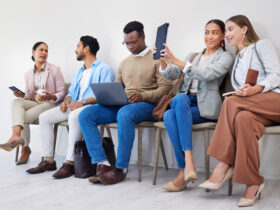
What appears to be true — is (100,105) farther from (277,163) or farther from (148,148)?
(277,163)

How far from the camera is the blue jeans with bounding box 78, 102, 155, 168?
242cm

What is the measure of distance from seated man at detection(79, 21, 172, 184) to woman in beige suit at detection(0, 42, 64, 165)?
775 millimetres

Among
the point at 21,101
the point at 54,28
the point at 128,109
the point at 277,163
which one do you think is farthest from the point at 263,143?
the point at 54,28

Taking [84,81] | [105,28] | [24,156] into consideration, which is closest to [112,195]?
[84,81]

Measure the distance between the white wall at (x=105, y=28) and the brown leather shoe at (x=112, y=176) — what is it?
717 mm

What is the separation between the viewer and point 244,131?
6.11 feet

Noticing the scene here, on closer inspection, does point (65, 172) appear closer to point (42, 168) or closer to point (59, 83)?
point (42, 168)

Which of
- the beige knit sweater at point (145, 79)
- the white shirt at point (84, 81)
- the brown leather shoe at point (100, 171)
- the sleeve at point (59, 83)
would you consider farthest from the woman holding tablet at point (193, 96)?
the sleeve at point (59, 83)

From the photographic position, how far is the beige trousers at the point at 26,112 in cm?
312

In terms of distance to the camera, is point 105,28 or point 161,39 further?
point 105,28

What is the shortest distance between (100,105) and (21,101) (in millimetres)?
1063

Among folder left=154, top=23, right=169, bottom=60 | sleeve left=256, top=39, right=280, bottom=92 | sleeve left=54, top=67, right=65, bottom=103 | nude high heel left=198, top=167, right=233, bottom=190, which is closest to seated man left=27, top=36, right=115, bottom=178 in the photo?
sleeve left=54, top=67, right=65, bottom=103

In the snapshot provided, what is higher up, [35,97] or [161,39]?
[161,39]

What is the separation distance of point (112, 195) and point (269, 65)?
4.21ft
